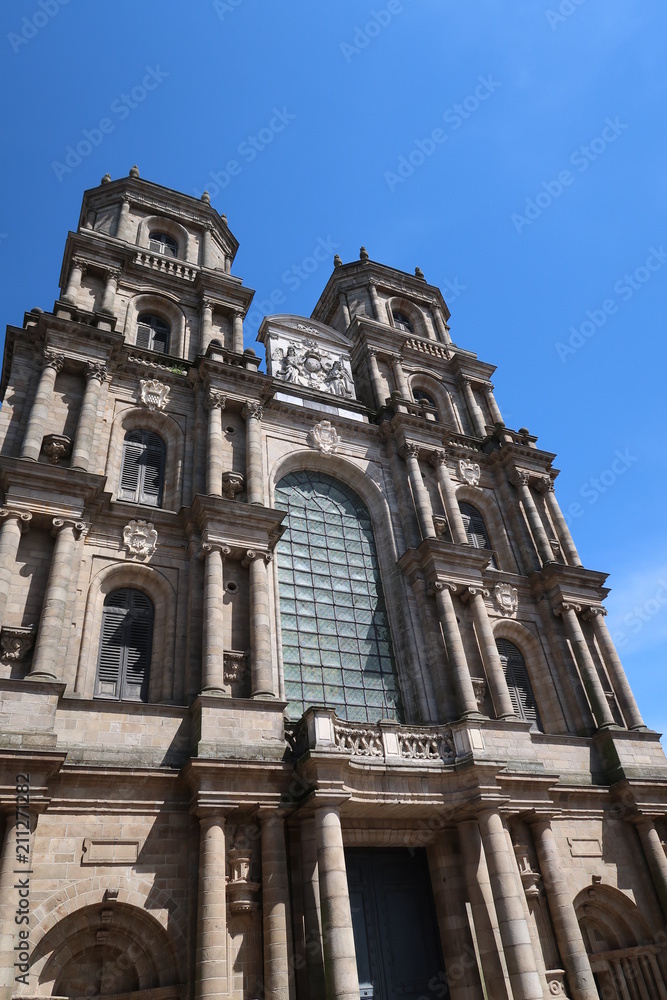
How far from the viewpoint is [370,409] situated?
27.8 meters

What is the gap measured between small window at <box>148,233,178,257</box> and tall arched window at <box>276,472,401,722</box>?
12.9 m

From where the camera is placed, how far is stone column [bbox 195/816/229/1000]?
41.6ft

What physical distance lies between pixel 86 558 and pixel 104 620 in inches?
65.9

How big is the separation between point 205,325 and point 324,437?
634 cm

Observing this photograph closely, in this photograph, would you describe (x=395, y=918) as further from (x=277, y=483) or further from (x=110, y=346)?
(x=110, y=346)

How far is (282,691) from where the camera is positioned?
18562 millimetres

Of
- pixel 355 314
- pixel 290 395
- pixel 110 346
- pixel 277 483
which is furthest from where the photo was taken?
pixel 355 314

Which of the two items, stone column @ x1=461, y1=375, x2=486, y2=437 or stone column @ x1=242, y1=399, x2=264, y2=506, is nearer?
stone column @ x1=242, y1=399, x2=264, y2=506

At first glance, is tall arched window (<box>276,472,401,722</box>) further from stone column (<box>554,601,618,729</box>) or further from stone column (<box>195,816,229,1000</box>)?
stone column (<box>554,601,618,729</box>)

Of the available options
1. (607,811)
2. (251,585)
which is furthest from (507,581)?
(251,585)

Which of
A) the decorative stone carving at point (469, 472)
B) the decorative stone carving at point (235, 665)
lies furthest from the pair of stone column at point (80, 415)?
the decorative stone carving at point (469, 472)

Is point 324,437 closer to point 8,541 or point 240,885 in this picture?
point 8,541

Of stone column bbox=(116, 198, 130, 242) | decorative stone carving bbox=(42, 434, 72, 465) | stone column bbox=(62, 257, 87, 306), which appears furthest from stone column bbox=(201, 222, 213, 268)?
decorative stone carving bbox=(42, 434, 72, 465)

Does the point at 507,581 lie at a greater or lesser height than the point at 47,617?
greater
